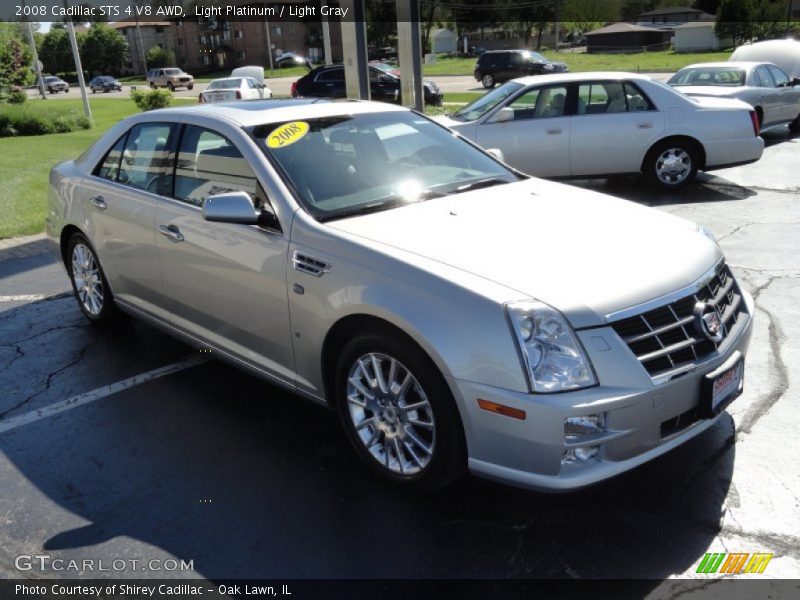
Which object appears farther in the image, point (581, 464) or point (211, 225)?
point (211, 225)

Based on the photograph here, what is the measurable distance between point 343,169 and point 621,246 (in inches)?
60.3

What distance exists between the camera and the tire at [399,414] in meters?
3.02

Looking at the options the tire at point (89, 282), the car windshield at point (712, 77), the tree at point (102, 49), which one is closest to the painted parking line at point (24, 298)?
the tire at point (89, 282)

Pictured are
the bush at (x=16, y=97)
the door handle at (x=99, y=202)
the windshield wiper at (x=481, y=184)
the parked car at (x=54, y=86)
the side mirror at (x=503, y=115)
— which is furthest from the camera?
the parked car at (x=54, y=86)

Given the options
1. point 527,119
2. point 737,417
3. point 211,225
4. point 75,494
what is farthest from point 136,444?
point 527,119

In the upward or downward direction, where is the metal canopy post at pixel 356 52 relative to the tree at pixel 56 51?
upward

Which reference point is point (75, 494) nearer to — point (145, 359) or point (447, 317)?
point (145, 359)

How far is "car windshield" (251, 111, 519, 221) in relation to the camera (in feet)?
12.5

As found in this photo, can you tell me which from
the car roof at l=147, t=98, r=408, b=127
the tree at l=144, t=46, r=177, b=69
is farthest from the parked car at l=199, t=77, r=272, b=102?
the tree at l=144, t=46, r=177, b=69

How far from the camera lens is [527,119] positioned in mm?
9617

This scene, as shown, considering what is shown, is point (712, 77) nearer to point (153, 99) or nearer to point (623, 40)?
point (153, 99)

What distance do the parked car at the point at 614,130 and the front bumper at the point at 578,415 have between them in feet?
22.9

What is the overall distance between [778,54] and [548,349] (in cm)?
1680

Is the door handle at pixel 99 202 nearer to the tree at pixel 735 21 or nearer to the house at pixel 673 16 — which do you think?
the tree at pixel 735 21
